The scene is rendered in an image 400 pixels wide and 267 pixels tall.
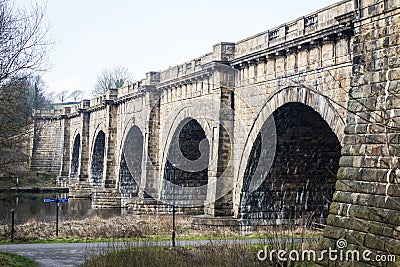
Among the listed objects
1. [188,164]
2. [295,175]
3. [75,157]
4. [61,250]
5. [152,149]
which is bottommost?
[61,250]

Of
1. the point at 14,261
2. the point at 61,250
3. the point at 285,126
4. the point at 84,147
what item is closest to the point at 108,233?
the point at 61,250

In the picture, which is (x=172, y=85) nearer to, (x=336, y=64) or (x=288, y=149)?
(x=288, y=149)

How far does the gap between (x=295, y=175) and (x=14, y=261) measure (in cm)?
1135

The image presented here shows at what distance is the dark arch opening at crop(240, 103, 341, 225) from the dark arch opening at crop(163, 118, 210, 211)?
29.1 feet

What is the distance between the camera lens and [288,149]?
68.4ft

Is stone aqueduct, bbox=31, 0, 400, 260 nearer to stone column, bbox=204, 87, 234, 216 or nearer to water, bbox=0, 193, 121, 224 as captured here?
stone column, bbox=204, 87, 234, 216

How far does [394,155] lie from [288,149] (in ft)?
38.1

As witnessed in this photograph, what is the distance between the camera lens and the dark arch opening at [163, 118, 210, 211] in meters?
30.2

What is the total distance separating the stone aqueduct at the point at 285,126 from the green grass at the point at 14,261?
11.1 feet

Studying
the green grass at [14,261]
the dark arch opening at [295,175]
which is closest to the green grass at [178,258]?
the green grass at [14,261]

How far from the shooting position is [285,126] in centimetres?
A: 1998

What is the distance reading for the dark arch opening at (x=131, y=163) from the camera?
1505 inches

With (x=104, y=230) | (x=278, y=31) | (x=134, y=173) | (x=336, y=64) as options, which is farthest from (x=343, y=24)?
(x=134, y=173)

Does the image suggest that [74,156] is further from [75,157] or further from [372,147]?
[372,147]
